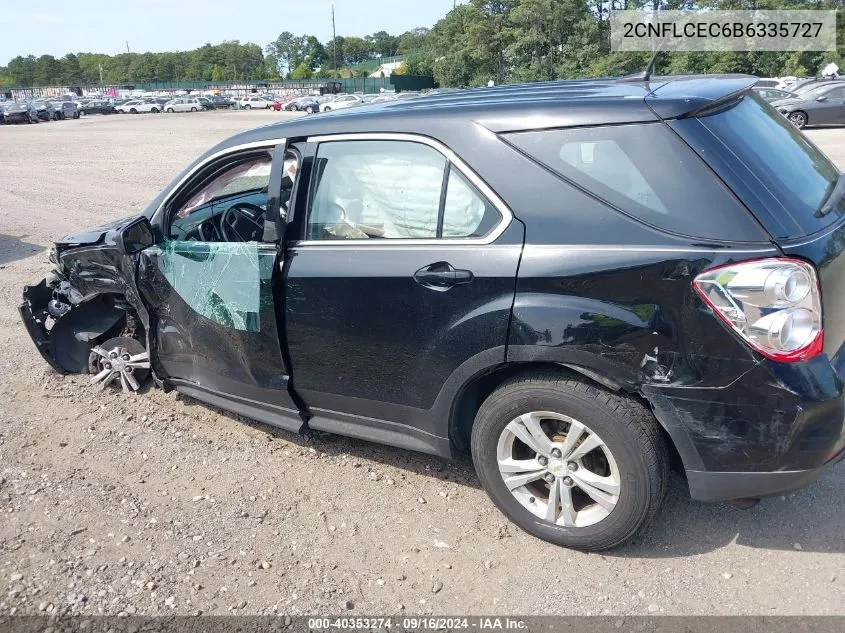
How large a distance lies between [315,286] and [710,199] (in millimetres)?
1731

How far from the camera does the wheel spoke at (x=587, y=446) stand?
2758mm

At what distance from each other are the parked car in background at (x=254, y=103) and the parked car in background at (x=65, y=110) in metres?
16.1

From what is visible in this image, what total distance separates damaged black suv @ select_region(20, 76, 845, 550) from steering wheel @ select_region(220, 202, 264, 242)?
44cm

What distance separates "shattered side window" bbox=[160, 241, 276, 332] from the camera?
11.3 ft

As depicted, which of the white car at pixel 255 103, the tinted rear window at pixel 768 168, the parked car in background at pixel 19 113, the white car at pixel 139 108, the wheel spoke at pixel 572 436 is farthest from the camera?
the white car at pixel 255 103

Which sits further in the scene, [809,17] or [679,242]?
[809,17]

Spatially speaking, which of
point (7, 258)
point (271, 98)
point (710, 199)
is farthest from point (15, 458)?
point (271, 98)

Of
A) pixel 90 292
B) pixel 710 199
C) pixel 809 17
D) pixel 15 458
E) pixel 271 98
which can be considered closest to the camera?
pixel 710 199

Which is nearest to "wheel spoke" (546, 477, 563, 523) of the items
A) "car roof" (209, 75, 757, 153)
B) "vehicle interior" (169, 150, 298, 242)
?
"car roof" (209, 75, 757, 153)

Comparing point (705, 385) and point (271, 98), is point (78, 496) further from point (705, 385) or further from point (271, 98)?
point (271, 98)

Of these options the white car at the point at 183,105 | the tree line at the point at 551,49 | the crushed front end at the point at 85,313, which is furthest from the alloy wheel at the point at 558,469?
the white car at the point at 183,105

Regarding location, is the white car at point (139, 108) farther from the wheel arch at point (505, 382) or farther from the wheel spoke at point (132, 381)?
the wheel arch at point (505, 382)

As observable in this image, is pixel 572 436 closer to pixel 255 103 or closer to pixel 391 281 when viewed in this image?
pixel 391 281

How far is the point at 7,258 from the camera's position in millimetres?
8430
